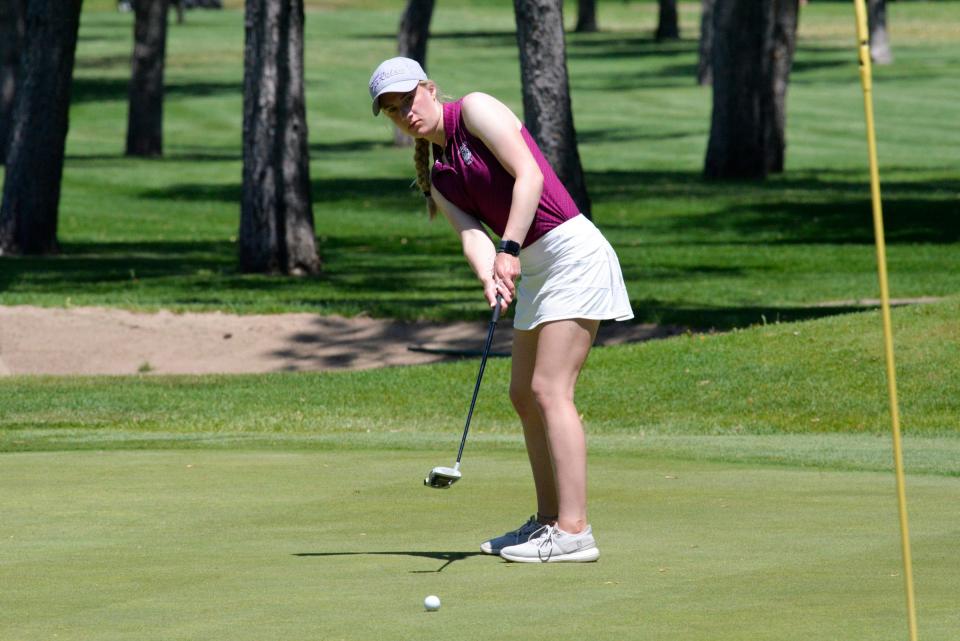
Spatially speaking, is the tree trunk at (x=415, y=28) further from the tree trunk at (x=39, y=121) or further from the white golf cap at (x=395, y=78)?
the white golf cap at (x=395, y=78)

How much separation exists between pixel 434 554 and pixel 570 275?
115 centimetres

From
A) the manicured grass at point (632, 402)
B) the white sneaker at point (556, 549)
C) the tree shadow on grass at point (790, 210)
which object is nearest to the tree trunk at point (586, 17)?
the tree shadow on grass at point (790, 210)

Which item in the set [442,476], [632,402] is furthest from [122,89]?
[442,476]

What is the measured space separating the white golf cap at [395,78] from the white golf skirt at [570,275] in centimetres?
75

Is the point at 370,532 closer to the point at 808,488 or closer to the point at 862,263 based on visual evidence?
the point at 808,488

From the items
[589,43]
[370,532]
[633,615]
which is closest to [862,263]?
[370,532]

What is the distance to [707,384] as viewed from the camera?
14.2m

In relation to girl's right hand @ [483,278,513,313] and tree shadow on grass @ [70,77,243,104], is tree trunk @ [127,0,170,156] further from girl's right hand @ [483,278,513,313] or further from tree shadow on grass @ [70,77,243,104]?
girl's right hand @ [483,278,513,313]

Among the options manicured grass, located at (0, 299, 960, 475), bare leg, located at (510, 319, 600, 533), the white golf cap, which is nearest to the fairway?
bare leg, located at (510, 319, 600, 533)

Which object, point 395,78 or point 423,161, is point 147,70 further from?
point 395,78

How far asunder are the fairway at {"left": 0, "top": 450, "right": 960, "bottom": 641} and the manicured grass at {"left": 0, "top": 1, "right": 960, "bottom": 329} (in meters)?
9.74

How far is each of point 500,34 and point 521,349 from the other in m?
67.2

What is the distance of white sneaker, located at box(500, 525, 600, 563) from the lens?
6625 millimetres

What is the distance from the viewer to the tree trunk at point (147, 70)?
122ft
